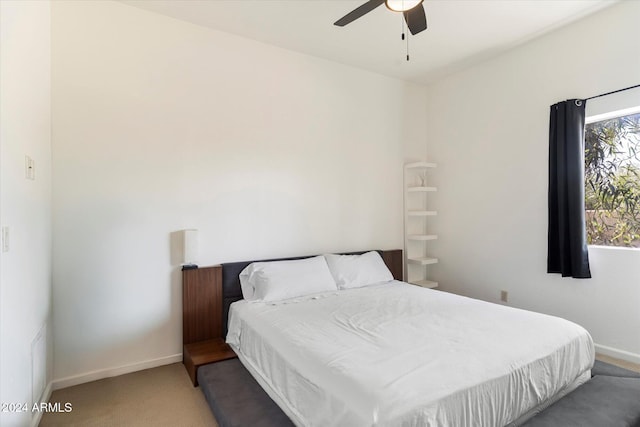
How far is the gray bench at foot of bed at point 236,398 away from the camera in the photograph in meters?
1.82

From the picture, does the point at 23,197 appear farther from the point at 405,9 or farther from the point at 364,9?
the point at 405,9

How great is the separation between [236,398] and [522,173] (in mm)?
3404

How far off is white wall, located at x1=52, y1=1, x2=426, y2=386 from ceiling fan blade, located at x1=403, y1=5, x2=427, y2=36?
156 cm

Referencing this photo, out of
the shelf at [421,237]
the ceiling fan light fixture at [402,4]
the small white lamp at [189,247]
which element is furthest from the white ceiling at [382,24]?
the shelf at [421,237]

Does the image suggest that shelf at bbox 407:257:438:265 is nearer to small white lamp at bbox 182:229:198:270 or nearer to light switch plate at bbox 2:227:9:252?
small white lamp at bbox 182:229:198:270

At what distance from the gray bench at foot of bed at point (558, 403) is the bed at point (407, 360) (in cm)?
6

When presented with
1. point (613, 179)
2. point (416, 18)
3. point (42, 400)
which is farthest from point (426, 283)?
point (42, 400)

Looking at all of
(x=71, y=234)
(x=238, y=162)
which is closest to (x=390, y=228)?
Answer: (x=238, y=162)

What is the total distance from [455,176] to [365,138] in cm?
Result: 125

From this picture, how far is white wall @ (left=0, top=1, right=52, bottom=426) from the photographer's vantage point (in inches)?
59.4

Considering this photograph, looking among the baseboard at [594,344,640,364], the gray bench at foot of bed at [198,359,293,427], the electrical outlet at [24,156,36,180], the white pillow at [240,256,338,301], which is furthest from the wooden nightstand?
the baseboard at [594,344,640,364]

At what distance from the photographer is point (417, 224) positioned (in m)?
4.52

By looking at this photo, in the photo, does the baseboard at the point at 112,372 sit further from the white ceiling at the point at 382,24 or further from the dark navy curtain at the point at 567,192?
the dark navy curtain at the point at 567,192

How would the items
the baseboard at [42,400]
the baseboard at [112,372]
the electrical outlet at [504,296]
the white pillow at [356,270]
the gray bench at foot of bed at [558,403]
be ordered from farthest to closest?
the electrical outlet at [504,296]
the white pillow at [356,270]
the baseboard at [112,372]
the baseboard at [42,400]
the gray bench at foot of bed at [558,403]
